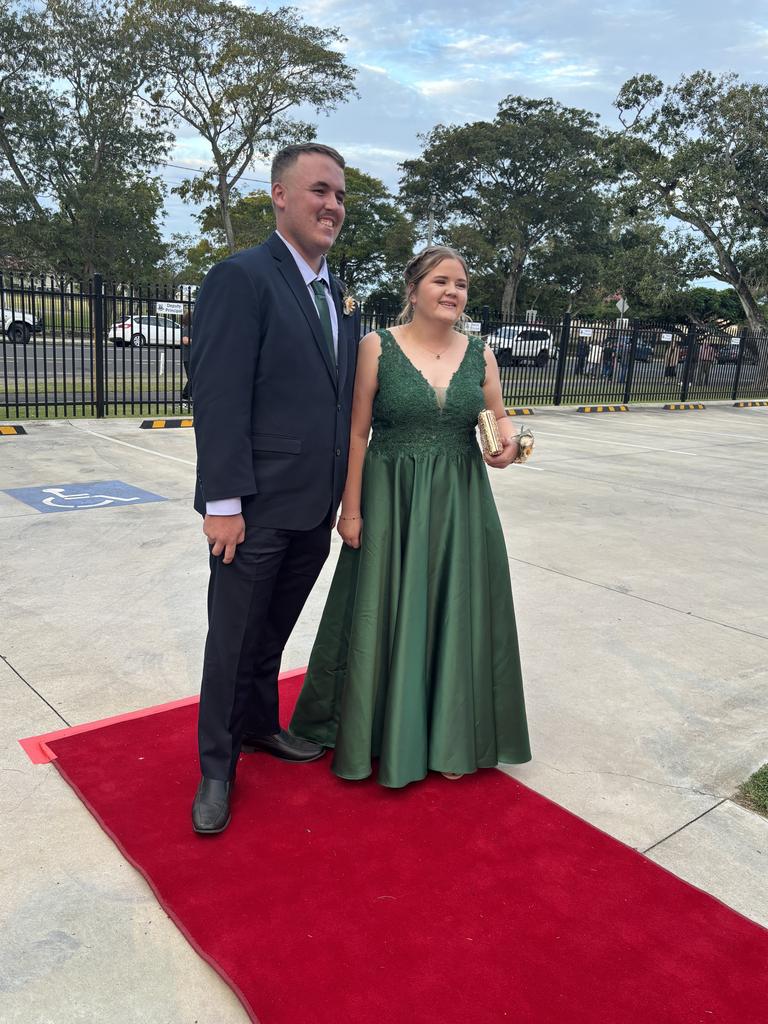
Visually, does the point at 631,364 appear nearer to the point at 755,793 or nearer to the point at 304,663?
the point at 304,663

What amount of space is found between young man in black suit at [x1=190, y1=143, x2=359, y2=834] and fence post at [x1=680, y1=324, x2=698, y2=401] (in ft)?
67.6

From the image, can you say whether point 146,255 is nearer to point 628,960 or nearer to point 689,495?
point 689,495

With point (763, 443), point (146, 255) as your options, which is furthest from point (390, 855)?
point (146, 255)

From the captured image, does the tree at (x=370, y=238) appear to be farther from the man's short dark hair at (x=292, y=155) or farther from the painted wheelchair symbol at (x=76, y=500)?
the man's short dark hair at (x=292, y=155)

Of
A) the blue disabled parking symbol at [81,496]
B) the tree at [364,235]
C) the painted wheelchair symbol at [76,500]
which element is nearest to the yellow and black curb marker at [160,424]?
the blue disabled parking symbol at [81,496]

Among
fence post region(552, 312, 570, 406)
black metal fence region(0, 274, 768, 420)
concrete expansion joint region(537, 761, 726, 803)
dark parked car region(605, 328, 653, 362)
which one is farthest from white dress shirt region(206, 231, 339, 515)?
dark parked car region(605, 328, 653, 362)

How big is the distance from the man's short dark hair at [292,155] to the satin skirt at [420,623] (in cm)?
93

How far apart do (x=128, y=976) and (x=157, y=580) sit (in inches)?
121

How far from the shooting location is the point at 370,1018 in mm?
1783

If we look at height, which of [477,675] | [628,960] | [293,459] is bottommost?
[628,960]

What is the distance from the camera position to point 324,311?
8.15 feet

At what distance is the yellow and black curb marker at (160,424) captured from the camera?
37.6 feet

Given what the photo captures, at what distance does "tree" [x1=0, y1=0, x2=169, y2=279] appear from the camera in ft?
97.7

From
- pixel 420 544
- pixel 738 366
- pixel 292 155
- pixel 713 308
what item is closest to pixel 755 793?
pixel 420 544
